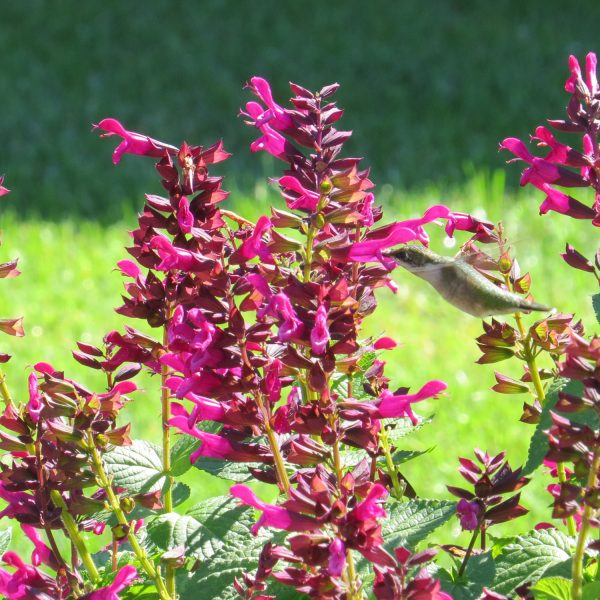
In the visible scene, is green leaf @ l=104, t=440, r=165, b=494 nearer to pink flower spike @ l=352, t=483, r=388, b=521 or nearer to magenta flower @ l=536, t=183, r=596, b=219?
pink flower spike @ l=352, t=483, r=388, b=521

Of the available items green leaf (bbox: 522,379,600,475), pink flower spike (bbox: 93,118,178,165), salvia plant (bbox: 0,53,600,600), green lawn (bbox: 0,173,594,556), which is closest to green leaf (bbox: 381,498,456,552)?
salvia plant (bbox: 0,53,600,600)

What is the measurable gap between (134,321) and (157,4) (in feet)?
13.8

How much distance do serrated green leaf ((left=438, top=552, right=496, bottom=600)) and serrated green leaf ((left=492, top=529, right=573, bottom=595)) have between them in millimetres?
12

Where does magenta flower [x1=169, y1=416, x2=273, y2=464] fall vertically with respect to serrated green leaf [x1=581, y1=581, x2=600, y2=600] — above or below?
above

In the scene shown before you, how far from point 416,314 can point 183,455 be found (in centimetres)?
312

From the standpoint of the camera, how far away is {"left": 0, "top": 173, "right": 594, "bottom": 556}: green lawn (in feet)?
11.6

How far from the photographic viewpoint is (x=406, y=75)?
695 centimetres

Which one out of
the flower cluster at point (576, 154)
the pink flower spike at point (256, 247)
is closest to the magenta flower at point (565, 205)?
the flower cluster at point (576, 154)

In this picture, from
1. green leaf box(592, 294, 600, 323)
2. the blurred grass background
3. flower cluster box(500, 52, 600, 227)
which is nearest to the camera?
green leaf box(592, 294, 600, 323)

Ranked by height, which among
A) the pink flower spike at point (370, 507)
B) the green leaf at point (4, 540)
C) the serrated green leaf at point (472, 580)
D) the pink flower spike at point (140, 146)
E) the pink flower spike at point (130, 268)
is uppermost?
the pink flower spike at point (140, 146)

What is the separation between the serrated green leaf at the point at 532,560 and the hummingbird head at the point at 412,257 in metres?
0.39

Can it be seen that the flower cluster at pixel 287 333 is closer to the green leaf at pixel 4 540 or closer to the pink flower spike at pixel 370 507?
the pink flower spike at pixel 370 507

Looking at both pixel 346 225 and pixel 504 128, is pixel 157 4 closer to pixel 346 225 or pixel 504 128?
pixel 504 128

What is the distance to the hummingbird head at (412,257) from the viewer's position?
4.76ft
